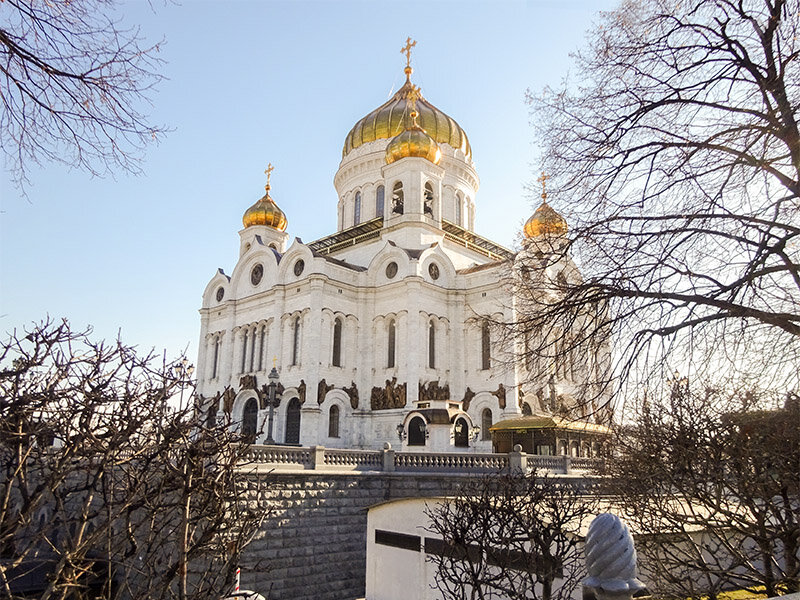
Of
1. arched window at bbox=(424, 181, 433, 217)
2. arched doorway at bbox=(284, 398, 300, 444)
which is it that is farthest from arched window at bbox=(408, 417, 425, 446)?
arched window at bbox=(424, 181, 433, 217)

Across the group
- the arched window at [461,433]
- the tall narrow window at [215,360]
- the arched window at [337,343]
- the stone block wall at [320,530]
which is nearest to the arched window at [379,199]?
the arched window at [337,343]

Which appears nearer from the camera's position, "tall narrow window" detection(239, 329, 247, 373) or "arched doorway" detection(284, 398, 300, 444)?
"arched doorway" detection(284, 398, 300, 444)

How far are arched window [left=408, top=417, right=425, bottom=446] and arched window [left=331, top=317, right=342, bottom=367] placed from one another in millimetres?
6983

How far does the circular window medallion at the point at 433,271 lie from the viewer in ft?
113

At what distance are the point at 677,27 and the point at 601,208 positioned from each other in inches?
98.6

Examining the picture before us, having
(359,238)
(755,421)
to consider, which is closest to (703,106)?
(755,421)

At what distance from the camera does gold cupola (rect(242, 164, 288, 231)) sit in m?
43.8

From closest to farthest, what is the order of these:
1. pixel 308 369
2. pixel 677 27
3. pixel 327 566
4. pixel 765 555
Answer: pixel 677 27 < pixel 765 555 < pixel 327 566 < pixel 308 369

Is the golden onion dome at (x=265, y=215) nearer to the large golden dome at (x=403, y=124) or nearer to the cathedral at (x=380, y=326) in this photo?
the cathedral at (x=380, y=326)

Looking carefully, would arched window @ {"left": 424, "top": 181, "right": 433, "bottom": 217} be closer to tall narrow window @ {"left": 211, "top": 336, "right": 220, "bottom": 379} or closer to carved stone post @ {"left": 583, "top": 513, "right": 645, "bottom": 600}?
tall narrow window @ {"left": 211, "top": 336, "right": 220, "bottom": 379}

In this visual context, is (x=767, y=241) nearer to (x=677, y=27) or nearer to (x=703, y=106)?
(x=703, y=106)

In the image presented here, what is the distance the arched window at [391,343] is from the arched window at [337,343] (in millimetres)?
2628

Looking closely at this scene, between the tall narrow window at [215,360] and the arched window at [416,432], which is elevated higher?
the tall narrow window at [215,360]

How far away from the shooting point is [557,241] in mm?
8984
